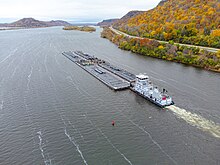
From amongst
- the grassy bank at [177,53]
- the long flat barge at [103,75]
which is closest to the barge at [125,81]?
the long flat barge at [103,75]

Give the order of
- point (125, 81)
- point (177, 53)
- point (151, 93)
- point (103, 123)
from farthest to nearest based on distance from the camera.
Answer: point (177, 53) → point (125, 81) → point (151, 93) → point (103, 123)

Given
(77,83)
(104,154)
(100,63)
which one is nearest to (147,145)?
(104,154)

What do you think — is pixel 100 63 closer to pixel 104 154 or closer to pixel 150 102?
pixel 150 102

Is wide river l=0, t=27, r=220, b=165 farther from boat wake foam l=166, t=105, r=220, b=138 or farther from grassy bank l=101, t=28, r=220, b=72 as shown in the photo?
grassy bank l=101, t=28, r=220, b=72

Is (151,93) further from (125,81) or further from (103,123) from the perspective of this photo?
(103,123)

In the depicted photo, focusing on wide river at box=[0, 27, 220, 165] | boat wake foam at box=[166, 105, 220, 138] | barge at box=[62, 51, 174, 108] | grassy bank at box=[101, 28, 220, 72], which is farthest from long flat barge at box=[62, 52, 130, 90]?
grassy bank at box=[101, 28, 220, 72]

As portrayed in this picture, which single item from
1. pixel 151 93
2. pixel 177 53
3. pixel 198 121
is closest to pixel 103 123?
pixel 151 93
